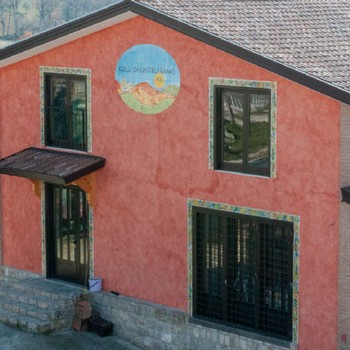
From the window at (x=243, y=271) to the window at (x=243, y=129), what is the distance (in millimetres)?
1010

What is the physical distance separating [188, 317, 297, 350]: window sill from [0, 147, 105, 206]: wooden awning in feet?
12.6

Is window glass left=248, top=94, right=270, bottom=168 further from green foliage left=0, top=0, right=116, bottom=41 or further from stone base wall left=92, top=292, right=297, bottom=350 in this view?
green foliage left=0, top=0, right=116, bottom=41

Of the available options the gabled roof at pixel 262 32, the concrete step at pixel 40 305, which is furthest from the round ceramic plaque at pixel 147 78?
the concrete step at pixel 40 305

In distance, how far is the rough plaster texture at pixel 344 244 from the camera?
1775 cm

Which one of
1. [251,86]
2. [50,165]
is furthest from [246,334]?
[50,165]

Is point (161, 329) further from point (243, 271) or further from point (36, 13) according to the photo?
point (36, 13)

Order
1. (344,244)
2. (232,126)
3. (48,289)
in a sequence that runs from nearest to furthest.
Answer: (344,244), (232,126), (48,289)

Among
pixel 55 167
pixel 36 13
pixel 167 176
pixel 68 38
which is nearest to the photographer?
pixel 167 176

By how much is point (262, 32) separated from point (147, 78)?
258 cm

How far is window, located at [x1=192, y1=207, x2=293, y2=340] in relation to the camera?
62.7 feet

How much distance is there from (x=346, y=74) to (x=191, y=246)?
478 centimetres

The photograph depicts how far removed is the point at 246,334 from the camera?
1953 cm

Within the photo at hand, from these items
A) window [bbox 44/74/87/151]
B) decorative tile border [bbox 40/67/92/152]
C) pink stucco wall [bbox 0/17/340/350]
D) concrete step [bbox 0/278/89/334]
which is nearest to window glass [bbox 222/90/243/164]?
pink stucco wall [bbox 0/17/340/350]

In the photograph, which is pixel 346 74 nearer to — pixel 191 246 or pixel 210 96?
pixel 210 96
